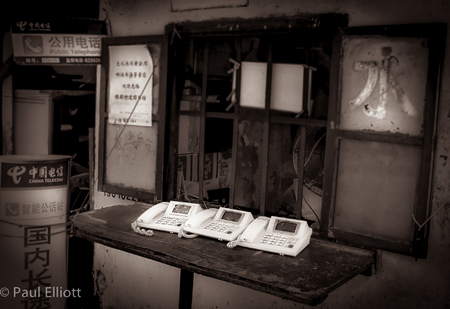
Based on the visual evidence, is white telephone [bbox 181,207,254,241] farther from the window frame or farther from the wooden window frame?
the window frame

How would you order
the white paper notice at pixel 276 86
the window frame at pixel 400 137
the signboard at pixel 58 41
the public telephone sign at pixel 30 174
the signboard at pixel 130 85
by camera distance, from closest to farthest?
the window frame at pixel 400 137
the white paper notice at pixel 276 86
the public telephone sign at pixel 30 174
the signboard at pixel 130 85
the signboard at pixel 58 41

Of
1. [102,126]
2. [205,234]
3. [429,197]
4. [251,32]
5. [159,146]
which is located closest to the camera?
[429,197]

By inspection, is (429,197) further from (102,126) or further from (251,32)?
(102,126)

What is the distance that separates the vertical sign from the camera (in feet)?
11.8

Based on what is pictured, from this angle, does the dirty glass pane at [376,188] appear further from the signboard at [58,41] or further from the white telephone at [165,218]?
the signboard at [58,41]

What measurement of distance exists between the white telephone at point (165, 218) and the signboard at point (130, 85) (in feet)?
3.09

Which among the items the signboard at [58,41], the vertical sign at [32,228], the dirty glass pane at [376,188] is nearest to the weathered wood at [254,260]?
the dirty glass pane at [376,188]

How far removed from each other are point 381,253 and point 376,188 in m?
→ 0.47

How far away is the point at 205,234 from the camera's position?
3061 mm

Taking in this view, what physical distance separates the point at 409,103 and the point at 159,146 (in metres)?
2.19

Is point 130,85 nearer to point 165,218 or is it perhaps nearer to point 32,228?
point 165,218

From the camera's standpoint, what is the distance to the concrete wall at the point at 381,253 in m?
2.70

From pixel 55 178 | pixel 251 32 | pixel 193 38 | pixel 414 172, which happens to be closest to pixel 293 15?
pixel 251 32

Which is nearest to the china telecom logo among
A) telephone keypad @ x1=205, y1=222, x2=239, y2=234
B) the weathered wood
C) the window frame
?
the weathered wood
